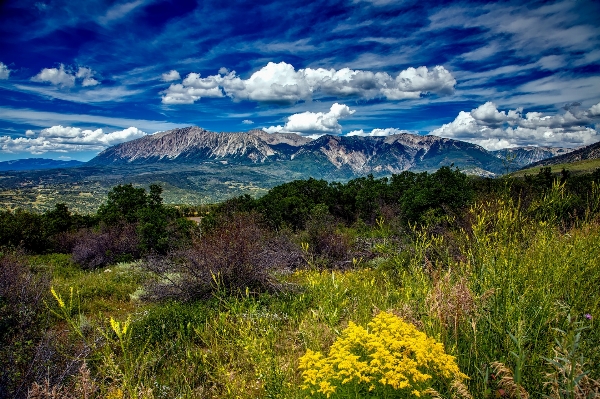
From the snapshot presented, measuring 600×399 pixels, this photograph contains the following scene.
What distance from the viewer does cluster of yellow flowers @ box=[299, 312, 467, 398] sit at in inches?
101

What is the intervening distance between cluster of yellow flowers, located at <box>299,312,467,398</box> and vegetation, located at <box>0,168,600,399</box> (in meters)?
0.02

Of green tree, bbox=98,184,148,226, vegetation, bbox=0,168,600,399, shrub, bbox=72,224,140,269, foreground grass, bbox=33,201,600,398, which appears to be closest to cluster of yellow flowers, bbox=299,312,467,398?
vegetation, bbox=0,168,600,399

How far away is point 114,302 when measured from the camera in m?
9.65

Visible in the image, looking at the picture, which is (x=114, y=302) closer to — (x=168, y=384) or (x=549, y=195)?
(x=168, y=384)

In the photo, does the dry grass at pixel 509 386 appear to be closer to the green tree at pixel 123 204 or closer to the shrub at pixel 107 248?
the shrub at pixel 107 248

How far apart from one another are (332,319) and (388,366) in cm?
194

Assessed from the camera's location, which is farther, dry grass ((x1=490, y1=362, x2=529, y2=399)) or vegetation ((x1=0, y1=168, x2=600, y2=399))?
vegetation ((x1=0, y1=168, x2=600, y2=399))

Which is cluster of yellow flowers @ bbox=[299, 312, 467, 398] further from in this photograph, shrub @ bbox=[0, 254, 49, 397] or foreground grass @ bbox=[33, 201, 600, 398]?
shrub @ bbox=[0, 254, 49, 397]

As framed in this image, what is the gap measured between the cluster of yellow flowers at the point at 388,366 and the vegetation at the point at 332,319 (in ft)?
0.06

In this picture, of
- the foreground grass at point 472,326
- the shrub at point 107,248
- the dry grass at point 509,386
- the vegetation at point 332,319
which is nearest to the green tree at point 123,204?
the shrub at point 107,248

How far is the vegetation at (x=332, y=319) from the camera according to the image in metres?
2.75

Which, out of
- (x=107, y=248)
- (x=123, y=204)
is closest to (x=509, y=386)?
(x=107, y=248)

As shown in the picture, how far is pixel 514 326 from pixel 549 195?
8.71ft

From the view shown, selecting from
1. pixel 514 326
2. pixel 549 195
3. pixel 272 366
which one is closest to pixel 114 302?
pixel 272 366
